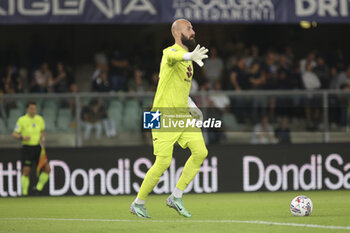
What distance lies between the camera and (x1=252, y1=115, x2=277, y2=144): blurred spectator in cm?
1372

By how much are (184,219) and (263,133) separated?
5019 mm

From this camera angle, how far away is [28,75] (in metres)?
16.6

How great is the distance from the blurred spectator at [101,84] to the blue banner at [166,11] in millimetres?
1568

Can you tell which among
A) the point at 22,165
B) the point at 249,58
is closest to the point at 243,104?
the point at 249,58

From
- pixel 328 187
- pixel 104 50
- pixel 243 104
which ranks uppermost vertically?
pixel 104 50

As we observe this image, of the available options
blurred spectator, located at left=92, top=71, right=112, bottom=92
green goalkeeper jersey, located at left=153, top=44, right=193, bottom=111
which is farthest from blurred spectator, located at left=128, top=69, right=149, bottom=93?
green goalkeeper jersey, located at left=153, top=44, right=193, bottom=111

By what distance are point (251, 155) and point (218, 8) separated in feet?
9.21

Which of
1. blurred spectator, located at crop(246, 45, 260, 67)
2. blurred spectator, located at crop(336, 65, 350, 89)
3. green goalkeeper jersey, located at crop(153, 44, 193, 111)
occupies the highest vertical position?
blurred spectator, located at crop(246, 45, 260, 67)

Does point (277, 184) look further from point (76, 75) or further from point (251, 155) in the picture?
point (76, 75)

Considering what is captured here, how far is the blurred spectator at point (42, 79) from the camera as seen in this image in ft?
49.8

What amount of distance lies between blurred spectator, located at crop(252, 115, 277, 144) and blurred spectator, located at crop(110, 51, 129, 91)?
3.01m

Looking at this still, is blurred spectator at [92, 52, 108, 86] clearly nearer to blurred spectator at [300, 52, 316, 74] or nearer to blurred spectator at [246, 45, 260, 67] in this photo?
blurred spectator at [246, 45, 260, 67]

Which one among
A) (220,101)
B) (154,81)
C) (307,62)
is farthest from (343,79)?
(154,81)

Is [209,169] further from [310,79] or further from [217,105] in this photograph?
[310,79]
